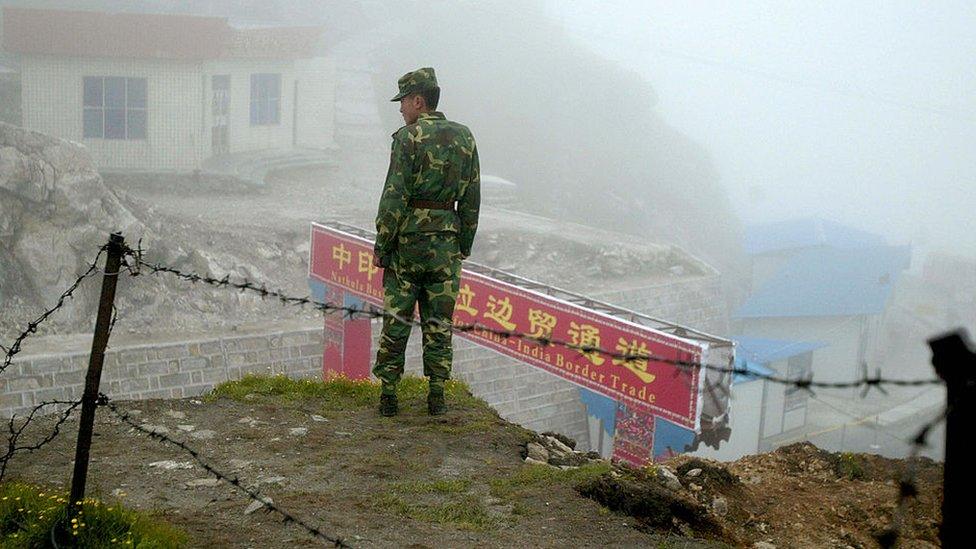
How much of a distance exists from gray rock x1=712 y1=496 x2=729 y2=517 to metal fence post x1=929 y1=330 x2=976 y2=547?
3181 millimetres

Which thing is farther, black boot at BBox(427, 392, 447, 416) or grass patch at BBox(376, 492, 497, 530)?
black boot at BBox(427, 392, 447, 416)

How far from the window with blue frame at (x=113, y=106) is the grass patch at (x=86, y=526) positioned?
29134 mm

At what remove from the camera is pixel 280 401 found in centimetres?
857

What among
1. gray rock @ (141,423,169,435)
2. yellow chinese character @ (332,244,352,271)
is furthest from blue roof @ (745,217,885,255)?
gray rock @ (141,423,169,435)

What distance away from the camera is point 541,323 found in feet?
42.6

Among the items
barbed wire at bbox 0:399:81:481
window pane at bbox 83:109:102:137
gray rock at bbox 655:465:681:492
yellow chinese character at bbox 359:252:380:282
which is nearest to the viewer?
barbed wire at bbox 0:399:81:481

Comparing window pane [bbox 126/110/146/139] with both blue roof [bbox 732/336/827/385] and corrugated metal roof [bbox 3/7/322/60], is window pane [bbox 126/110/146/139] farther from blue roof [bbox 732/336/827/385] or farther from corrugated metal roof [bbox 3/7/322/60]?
blue roof [bbox 732/336/827/385]

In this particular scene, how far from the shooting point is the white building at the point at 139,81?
102 feet

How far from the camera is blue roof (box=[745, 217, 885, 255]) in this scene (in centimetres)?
3950

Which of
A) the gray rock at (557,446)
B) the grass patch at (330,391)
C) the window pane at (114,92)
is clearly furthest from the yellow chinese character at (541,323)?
the window pane at (114,92)

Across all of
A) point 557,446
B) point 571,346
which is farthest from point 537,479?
point 571,346

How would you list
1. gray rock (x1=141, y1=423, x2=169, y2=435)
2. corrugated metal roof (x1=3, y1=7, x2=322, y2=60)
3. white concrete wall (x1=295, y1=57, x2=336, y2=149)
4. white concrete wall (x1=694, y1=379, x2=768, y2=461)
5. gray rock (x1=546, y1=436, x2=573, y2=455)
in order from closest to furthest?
gray rock (x1=141, y1=423, x2=169, y2=435) < gray rock (x1=546, y1=436, x2=573, y2=455) < white concrete wall (x1=694, y1=379, x2=768, y2=461) < corrugated metal roof (x1=3, y1=7, x2=322, y2=60) < white concrete wall (x1=295, y1=57, x2=336, y2=149)

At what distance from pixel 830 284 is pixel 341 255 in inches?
958

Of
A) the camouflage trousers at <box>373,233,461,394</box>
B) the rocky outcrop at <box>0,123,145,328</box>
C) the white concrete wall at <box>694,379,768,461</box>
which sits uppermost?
Answer: the camouflage trousers at <box>373,233,461,394</box>
